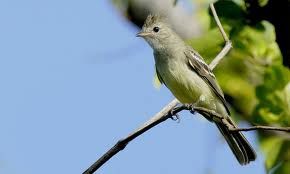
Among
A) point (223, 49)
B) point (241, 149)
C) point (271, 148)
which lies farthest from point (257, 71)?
point (241, 149)

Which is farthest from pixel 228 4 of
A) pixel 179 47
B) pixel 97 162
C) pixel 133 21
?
pixel 133 21

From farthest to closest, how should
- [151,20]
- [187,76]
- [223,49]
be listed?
[151,20], [187,76], [223,49]

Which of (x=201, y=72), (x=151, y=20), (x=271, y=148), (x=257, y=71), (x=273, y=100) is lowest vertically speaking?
(x=271, y=148)

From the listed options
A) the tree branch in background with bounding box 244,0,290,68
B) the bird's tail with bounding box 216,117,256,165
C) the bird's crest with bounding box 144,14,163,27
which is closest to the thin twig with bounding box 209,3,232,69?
the tree branch in background with bounding box 244,0,290,68

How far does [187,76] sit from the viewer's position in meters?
5.89

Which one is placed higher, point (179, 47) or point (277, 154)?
point (179, 47)

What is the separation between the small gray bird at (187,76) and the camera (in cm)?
556

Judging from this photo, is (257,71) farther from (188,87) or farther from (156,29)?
(156,29)

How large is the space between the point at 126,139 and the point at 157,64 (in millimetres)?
2665

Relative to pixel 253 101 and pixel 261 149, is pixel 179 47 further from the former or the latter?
pixel 261 149

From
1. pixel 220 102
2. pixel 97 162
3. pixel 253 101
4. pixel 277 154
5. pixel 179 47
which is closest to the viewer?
pixel 97 162

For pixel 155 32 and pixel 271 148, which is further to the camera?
pixel 155 32

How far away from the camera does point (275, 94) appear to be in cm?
448

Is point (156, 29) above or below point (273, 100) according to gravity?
above
